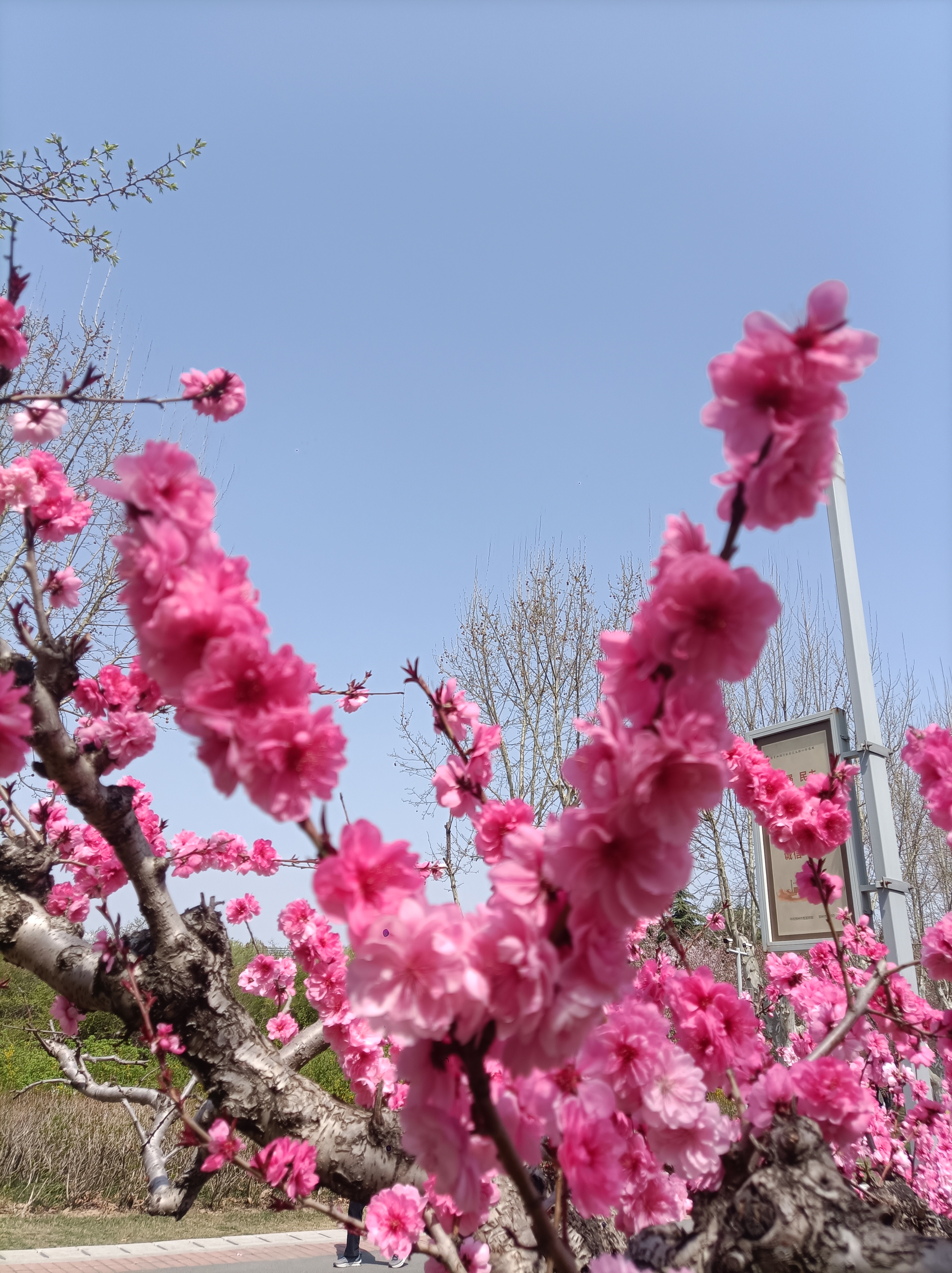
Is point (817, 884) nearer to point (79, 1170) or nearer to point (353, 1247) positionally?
point (353, 1247)

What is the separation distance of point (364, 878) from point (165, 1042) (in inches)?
67.4

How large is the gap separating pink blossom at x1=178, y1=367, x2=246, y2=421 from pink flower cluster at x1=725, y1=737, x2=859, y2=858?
2.13m

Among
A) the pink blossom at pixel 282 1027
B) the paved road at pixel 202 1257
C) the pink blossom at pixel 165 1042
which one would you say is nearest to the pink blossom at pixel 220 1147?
the pink blossom at pixel 165 1042

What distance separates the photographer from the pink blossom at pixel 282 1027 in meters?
4.48

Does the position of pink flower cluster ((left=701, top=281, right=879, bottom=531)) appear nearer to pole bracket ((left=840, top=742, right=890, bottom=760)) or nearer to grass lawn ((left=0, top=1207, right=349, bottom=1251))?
pole bracket ((left=840, top=742, right=890, bottom=760))

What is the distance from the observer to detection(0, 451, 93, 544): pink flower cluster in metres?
2.71

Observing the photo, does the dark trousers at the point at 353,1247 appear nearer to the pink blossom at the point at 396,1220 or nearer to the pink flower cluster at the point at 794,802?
the pink blossom at the point at 396,1220

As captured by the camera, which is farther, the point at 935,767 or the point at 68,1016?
the point at 68,1016

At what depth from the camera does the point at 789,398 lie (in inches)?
36.2

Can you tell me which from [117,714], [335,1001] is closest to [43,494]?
[117,714]

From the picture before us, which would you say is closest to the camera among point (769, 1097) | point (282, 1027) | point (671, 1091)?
point (671, 1091)

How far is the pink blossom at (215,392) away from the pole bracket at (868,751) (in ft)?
16.0

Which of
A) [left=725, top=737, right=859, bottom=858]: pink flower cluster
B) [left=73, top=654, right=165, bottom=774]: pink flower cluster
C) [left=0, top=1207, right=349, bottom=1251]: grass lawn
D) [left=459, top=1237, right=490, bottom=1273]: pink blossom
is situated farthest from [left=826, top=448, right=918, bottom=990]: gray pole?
[left=0, top=1207, right=349, bottom=1251]: grass lawn

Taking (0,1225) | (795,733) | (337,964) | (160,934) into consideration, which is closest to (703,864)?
(795,733)
